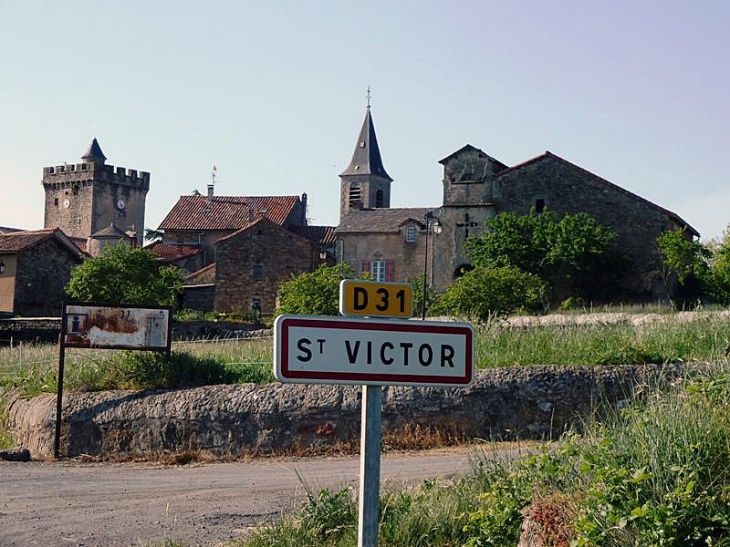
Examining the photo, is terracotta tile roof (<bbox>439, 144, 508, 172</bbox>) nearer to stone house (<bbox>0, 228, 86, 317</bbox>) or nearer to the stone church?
the stone church

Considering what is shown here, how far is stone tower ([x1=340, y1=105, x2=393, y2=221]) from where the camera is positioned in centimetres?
8969

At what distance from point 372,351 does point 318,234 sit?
219 feet

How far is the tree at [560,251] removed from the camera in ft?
152

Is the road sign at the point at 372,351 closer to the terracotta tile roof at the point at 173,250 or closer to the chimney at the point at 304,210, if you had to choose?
the terracotta tile roof at the point at 173,250

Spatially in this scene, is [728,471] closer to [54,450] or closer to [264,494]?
[264,494]

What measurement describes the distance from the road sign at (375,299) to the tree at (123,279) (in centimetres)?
4773

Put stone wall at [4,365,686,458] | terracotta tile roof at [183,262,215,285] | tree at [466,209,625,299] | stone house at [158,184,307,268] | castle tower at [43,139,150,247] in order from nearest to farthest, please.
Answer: stone wall at [4,365,686,458] → tree at [466,209,625,299] → terracotta tile roof at [183,262,215,285] → stone house at [158,184,307,268] → castle tower at [43,139,150,247]

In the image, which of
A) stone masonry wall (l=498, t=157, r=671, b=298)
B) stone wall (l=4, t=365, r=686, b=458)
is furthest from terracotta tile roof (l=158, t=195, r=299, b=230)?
stone wall (l=4, t=365, r=686, b=458)

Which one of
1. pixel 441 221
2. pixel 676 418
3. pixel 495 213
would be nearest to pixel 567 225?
pixel 495 213

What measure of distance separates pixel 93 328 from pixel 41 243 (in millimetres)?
44174

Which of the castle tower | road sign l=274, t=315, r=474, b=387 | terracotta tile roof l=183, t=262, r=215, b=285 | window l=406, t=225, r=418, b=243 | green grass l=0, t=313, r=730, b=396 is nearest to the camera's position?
road sign l=274, t=315, r=474, b=387

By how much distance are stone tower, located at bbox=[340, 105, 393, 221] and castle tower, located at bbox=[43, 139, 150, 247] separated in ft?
65.3

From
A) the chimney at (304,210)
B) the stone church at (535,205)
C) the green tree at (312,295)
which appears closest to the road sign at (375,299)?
the green tree at (312,295)

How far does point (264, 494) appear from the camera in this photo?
9.86m
